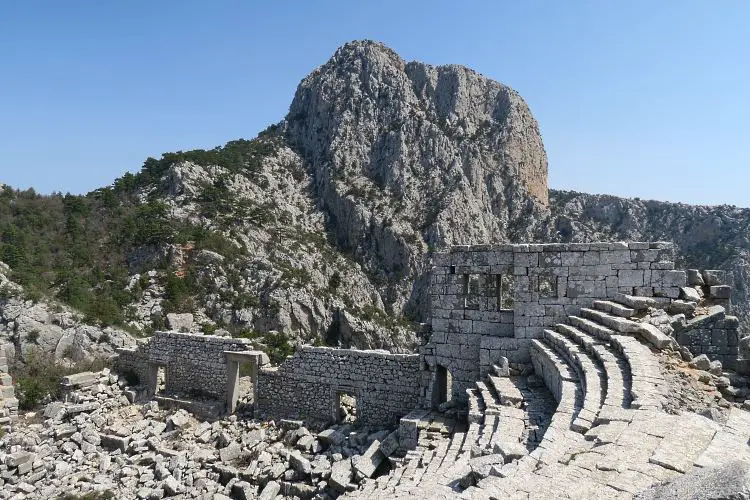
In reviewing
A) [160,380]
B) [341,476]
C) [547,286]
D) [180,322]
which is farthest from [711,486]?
[180,322]

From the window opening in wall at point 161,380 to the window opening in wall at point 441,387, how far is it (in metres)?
10.3

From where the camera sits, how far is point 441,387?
13.9 m

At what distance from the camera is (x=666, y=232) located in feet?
220

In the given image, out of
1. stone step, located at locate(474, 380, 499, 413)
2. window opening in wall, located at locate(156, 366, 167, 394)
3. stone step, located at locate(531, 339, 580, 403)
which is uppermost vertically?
stone step, located at locate(531, 339, 580, 403)

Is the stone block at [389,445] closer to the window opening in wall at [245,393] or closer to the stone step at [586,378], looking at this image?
the stone step at [586,378]

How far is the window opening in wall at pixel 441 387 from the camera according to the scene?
44.3 feet

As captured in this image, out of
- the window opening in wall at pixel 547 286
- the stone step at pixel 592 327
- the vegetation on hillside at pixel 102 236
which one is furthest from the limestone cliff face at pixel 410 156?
the stone step at pixel 592 327

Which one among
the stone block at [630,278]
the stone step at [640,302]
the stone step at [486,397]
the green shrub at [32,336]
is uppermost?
the stone block at [630,278]

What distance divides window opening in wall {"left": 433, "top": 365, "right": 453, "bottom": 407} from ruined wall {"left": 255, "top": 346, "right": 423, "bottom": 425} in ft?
1.47

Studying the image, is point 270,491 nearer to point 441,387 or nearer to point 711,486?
point 441,387

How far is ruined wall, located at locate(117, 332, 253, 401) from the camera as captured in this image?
16.6 meters

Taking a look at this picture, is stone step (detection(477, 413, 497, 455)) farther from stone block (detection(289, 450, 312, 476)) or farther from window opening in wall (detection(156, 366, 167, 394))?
window opening in wall (detection(156, 366, 167, 394))

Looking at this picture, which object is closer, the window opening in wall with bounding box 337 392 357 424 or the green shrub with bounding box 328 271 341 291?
the window opening in wall with bounding box 337 392 357 424

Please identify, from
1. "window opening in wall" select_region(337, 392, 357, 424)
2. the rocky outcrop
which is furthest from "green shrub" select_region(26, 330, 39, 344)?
"window opening in wall" select_region(337, 392, 357, 424)
